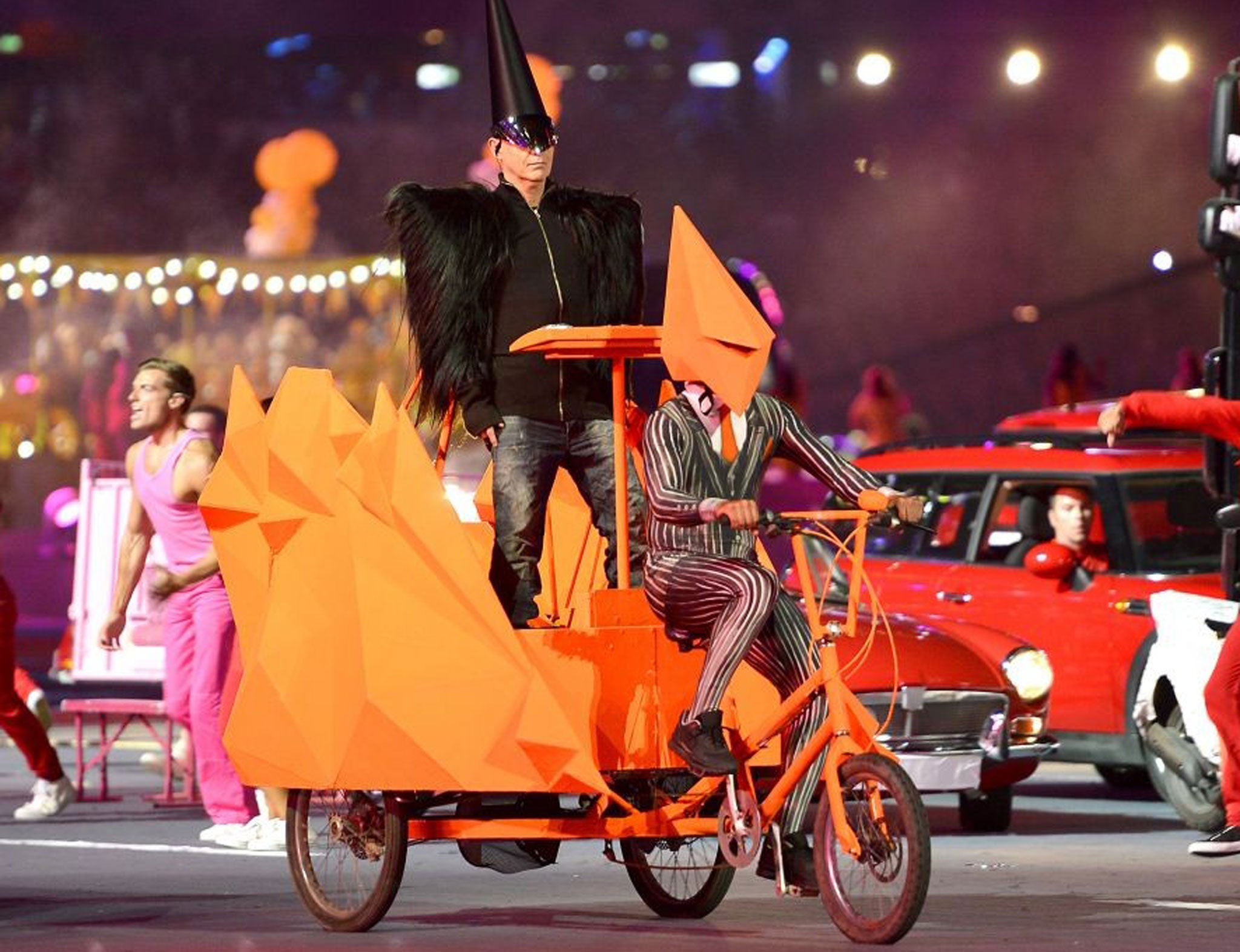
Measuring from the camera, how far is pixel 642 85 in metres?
41.1

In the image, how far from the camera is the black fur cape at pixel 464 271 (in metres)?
10.8

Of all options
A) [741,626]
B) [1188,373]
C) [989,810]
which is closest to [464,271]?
[741,626]

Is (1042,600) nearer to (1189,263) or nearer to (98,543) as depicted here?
(98,543)

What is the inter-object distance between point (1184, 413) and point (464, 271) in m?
Result: 2.81

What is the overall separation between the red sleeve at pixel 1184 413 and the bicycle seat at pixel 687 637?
2.07 m

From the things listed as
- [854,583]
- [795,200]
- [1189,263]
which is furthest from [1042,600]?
[795,200]

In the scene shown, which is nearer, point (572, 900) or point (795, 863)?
point (795, 863)

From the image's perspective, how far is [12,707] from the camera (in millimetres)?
14258

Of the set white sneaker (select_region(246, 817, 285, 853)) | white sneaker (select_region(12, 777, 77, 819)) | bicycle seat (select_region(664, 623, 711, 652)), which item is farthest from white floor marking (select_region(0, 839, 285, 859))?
bicycle seat (select_region(664, 623, 711, 652))

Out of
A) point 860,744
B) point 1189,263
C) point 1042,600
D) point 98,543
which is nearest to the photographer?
point 860,744

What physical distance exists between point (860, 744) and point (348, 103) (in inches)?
1330

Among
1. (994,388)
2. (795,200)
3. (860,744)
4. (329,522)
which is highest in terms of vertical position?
(795,200)

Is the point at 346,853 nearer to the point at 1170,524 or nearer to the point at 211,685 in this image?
the point at 211,685

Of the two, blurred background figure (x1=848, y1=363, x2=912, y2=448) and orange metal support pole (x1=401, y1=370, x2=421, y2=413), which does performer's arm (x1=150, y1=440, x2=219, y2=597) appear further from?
blurred background figure (x1=848, y1=363, x2=912, y2=448)
